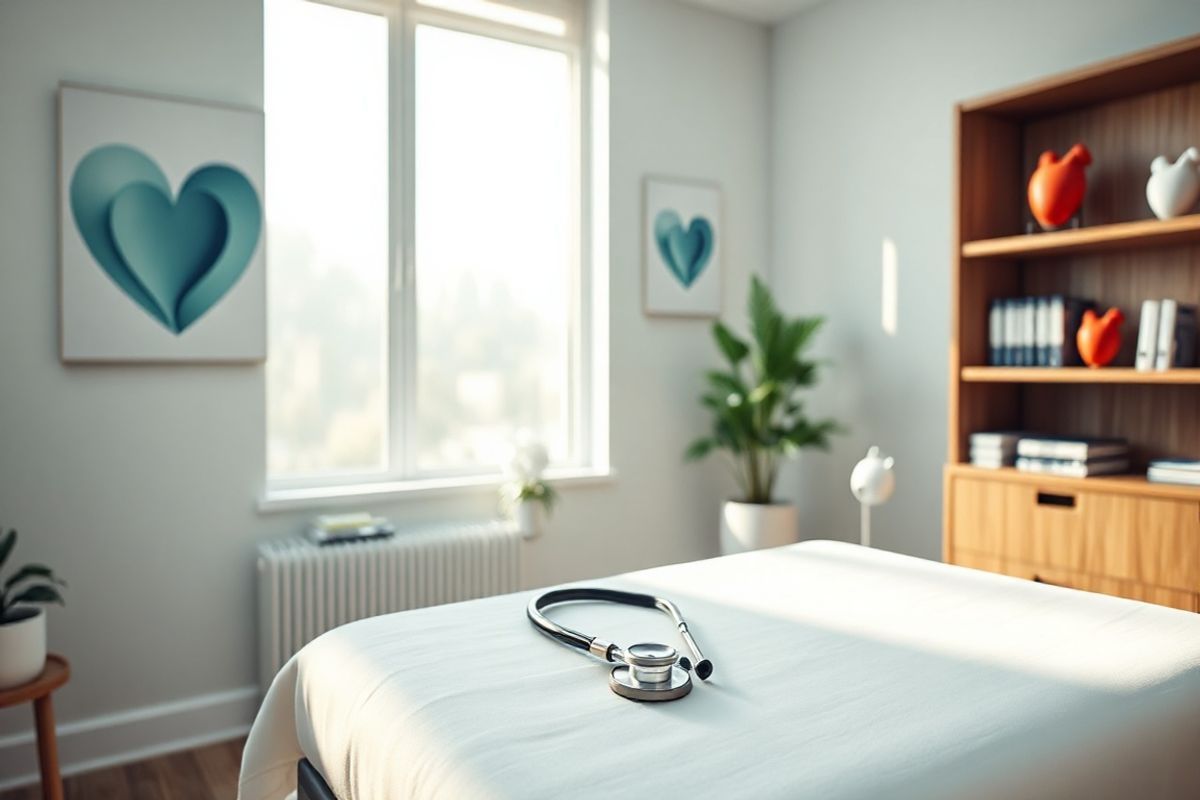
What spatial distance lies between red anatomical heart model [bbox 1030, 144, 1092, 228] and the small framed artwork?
145cm

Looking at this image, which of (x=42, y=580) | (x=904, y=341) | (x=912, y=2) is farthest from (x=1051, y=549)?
(x=42, y=580)

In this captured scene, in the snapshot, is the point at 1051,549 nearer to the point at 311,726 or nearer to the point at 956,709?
the point at 956,709

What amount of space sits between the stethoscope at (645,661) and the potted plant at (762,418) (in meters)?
1.98

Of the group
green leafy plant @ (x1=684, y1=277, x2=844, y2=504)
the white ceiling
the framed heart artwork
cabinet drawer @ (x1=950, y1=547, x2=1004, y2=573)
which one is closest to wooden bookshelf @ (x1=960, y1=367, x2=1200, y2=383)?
cabinet drawer @ (x1=950, y1=547, x2=1004, y2=573)

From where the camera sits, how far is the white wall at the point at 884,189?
3.18 meters

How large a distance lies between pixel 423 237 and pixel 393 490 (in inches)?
37.7

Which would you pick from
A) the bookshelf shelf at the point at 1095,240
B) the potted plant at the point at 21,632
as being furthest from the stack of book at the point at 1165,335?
the potted plant at the point at 21,632

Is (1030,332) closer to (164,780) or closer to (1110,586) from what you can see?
(1110,586)

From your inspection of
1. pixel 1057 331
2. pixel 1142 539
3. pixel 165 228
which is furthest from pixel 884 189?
pixel 165 228

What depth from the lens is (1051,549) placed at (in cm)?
263

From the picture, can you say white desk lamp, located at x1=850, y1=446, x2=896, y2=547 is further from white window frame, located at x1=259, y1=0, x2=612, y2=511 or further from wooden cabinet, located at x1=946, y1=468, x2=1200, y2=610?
white window frame, located at x1=259, y1=0, x2=612, y2=511

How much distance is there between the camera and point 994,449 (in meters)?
2.82

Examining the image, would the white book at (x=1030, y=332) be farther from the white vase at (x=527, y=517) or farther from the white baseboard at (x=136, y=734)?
the white baseboard at (x=136, y=734)

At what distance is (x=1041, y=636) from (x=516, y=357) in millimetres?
2404
